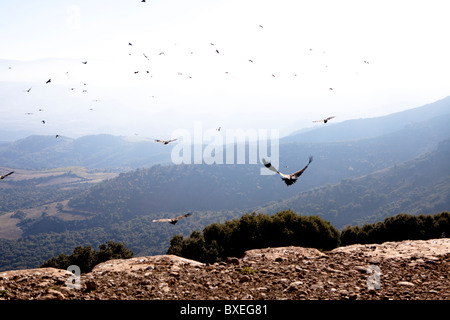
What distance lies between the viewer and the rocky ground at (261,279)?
10.5 metres

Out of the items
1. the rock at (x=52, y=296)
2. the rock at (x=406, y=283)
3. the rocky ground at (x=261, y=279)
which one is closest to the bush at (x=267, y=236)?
the rocky ground at (x=261, y=279)

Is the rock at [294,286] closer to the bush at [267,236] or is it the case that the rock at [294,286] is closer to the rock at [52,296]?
the rock at [52,296]

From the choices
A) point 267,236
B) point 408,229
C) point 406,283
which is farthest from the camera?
point 408,229

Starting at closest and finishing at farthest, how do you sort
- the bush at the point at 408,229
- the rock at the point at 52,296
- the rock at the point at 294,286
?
1. the rock at the point at 52,296
2. the rock at the point at 294,286
3. the bush at the point at 408,229

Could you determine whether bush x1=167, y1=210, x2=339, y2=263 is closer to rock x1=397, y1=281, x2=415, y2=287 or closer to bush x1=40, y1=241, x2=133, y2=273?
bush x1=40, y1=241, x2=133, y2=273

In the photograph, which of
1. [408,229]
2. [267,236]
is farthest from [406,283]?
[408,229]

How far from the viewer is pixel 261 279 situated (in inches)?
493

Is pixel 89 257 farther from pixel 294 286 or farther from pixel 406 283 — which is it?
pixel 406 283

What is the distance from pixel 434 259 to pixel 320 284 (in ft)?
21.8

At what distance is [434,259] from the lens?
14.1 m
